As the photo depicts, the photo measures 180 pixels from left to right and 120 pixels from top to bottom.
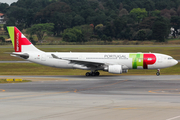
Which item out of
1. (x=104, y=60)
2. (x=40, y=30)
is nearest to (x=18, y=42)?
(x=104, y=60)

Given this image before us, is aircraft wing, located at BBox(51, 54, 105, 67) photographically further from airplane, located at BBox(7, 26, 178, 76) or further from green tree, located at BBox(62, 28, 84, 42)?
green tree, located at BBox(62, 28, 84, 42)

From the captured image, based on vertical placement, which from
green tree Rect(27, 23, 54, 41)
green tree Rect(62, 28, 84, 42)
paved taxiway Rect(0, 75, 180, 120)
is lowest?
paved taxiway Rect(0, 75, 180, 120)

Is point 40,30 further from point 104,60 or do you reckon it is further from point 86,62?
point 86,62

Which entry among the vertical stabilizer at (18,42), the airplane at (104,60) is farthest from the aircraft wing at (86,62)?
the vertical stabilizer at (18,42)

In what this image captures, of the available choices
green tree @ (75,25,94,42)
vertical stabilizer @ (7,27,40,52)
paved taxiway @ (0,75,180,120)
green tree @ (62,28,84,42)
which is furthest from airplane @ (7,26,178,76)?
green tree @ (75,25,94,42)

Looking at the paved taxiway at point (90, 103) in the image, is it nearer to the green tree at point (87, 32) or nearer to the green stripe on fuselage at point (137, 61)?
the green stripe on fuselage at point (137, 61)

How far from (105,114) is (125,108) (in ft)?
8.22

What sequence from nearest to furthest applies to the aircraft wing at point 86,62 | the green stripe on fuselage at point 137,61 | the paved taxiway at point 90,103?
the paved taxiway at point 90,103, the aircraft wing at point 86,62, the green stripe on fuselage at point 137,61

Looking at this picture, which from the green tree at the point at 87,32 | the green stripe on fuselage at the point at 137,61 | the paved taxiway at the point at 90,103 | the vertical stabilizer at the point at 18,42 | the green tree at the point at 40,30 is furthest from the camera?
the green tree at the point at 40,30

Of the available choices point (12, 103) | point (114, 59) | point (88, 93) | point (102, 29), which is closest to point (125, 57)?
point (114, 59)

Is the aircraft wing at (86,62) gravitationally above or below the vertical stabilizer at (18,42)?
below

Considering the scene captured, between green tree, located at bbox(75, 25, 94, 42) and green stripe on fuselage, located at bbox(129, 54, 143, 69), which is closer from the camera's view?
green stripe on fuselage, located at bbox(129, 54, 143, 69)

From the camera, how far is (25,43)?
52625 mm

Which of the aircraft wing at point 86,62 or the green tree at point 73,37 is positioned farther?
the green tree at point 73,37
